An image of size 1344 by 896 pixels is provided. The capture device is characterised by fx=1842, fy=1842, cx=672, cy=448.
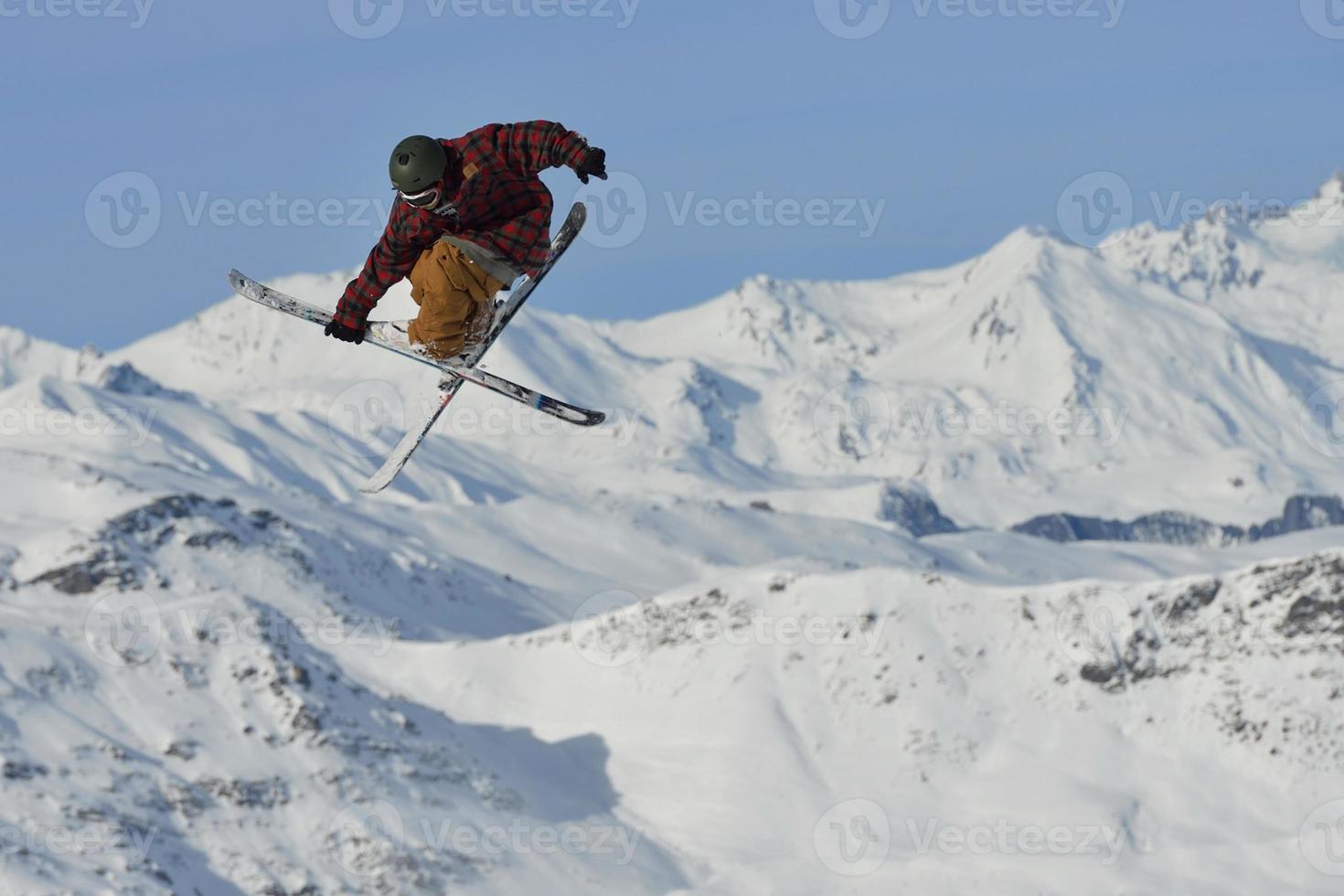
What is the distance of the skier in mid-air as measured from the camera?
1530 cm

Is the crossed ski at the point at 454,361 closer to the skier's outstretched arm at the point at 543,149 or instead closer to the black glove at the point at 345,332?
the black glove at the point at 345,332

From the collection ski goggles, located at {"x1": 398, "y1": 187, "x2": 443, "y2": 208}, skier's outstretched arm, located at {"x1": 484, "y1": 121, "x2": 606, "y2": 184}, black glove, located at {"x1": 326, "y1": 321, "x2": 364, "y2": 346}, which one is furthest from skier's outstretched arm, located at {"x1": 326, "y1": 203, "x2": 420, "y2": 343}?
skier's outstretched arm, located at {"x1": 484, "y1": 121, "x2": 606, "y2": 184}

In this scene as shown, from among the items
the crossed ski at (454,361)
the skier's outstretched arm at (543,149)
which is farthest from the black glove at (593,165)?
the crossed ski at (454,361)

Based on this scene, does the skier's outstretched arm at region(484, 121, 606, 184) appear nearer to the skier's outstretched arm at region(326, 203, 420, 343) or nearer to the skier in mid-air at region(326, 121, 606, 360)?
the skier in mid-air at region(326, 121, 606, 360)

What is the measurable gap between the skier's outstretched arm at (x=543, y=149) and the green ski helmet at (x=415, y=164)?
0.78 m

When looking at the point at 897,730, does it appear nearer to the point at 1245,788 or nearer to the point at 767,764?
the point at 767,764

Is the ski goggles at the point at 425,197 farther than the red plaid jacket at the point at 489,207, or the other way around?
the red plaid jacket at the point at 489,207

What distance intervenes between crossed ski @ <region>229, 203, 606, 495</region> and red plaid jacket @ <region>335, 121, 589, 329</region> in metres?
0.32

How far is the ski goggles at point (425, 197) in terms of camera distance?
14.9 metres

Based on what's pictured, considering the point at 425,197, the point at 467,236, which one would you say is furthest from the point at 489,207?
the point at 425,197

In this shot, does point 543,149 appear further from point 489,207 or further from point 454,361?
point 454,361

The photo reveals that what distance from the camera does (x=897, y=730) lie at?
A: 132m

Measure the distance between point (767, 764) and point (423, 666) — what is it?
3870 cm

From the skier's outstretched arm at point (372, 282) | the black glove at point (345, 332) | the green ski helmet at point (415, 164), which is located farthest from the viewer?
the black glove at point (345, 332)
